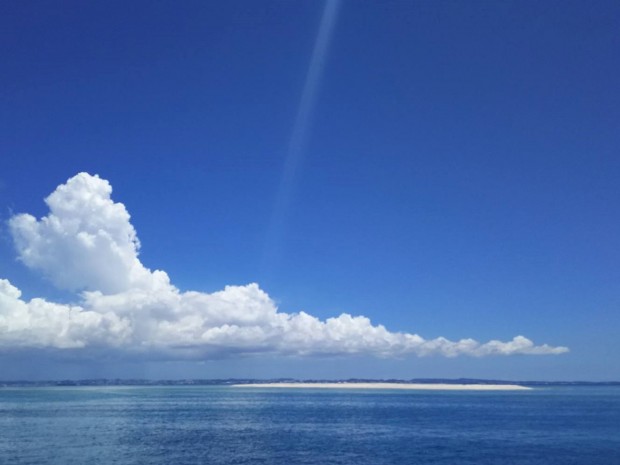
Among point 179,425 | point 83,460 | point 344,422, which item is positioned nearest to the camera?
point 83,460

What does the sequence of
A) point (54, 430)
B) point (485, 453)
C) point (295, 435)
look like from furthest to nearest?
point (54, 430), point (295, 435), point (485, 453)

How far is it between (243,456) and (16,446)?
93.1 feet

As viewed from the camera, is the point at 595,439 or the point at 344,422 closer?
the point at 595,439

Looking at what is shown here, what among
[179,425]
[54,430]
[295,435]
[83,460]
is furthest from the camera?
[179,425]

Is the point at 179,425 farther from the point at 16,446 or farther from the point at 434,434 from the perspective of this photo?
the point at 434,434

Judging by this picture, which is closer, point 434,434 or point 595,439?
point 595,439

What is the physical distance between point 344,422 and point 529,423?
3085 centimetres

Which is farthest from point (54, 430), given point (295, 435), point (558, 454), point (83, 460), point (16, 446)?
point (558, 454)

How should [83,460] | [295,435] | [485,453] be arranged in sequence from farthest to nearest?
[295,435], [485,453], [83,460]

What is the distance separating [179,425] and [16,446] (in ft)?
97.1

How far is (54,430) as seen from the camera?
8238 cm

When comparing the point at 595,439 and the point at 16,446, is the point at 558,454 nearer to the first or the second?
the point at 595,439

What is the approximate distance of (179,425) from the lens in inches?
3595

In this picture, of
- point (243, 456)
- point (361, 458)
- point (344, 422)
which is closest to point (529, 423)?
point (344, 422)
